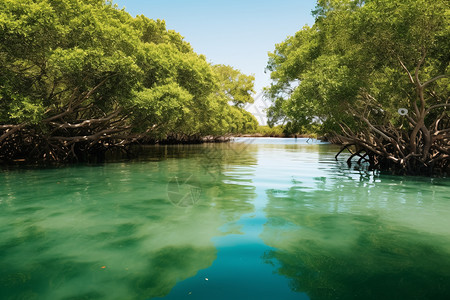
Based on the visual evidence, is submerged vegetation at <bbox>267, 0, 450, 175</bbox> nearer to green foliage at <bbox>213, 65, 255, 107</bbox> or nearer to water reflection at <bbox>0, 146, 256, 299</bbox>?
water reflection at <bbox>0, 146, 256, 299</bbox>

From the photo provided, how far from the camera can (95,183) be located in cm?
1083

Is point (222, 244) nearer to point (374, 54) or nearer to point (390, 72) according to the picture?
point (374, 54)

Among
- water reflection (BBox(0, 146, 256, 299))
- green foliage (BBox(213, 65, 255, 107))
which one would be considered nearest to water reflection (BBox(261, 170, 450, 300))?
water reflection (BBox(0, 146, 256, 299))

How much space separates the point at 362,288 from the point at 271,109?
90.6 ft

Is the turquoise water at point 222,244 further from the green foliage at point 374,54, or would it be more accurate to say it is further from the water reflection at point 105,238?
the green foliage at point 374,54

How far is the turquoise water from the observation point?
346cm

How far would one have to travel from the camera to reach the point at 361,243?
493cm

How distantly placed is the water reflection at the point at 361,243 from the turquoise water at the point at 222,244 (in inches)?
0.8

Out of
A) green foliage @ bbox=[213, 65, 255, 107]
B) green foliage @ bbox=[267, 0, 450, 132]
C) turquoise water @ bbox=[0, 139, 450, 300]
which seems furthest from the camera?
green foliage @ bbox=[213, 65, 255, 107]

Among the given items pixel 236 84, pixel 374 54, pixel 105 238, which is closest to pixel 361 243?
pixel 105 238

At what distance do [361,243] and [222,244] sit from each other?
2233mm

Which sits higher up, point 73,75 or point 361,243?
point 73,75

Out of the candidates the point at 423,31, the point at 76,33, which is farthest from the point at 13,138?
the point at 423,31

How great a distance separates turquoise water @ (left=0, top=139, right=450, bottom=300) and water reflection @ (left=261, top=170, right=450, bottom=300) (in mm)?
21
